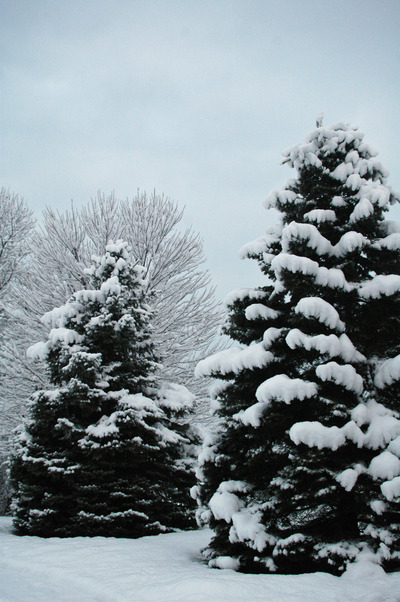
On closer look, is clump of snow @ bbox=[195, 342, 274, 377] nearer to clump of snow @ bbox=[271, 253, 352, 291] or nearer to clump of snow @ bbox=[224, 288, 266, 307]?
clump of snow @ bbox=[224, 288, 266, 307]

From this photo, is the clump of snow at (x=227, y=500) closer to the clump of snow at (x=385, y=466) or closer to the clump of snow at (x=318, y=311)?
the clump of snow at (x=385, y=466)

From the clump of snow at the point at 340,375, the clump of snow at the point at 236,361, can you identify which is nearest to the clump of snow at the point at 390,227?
the clump of snow at the point at 340,375

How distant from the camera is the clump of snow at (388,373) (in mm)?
5055

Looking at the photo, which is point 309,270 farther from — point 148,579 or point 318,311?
point 148,579

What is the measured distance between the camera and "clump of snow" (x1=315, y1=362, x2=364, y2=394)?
4953 millimetres

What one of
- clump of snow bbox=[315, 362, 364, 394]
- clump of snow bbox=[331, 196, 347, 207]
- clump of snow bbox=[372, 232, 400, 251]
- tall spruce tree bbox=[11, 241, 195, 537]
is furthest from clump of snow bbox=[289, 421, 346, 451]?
tall spruce tree bbox=[11, 241, 195, 537]

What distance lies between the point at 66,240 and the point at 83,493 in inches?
308

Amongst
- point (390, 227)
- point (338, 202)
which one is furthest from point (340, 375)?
point (338, 202)

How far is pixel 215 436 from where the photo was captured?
19.6ft

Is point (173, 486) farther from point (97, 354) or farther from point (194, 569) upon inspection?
point (194, 569)

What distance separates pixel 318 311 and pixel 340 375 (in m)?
0.83

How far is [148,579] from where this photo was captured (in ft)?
14.7

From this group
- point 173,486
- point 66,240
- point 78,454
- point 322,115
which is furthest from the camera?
point 66,240

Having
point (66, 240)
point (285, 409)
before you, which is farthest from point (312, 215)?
point (66, 240)
